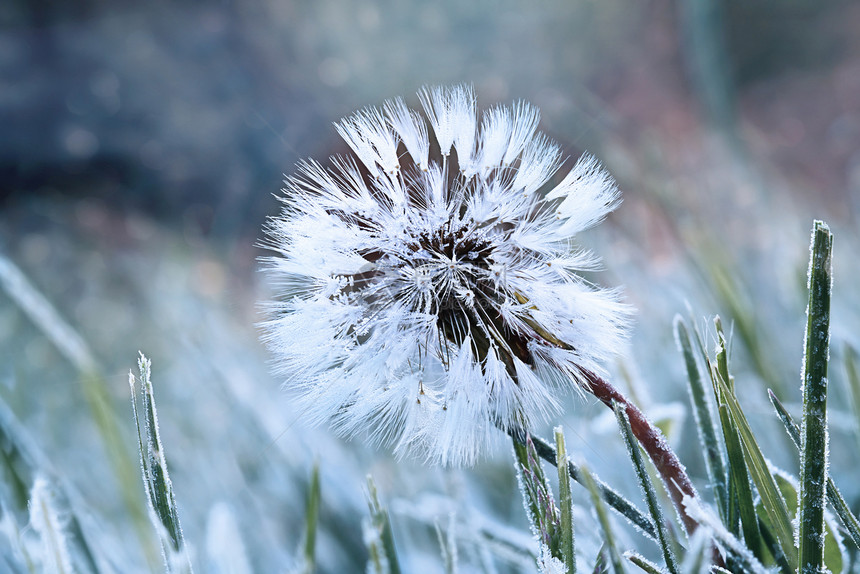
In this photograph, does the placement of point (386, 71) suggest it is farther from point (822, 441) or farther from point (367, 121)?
point (822, 441)

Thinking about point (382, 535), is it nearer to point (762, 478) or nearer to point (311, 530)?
point (311, 530)

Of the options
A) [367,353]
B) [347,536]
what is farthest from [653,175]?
[367,353]

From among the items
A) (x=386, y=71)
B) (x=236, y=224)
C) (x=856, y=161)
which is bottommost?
(x=856, y=161)

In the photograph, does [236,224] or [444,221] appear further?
[236,224]

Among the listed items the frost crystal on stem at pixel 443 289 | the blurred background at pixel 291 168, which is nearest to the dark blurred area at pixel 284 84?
the blurred background at pixel 291 168

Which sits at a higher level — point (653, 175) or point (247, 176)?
point (247, 176)

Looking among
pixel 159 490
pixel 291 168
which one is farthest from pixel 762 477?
pixel 291 168

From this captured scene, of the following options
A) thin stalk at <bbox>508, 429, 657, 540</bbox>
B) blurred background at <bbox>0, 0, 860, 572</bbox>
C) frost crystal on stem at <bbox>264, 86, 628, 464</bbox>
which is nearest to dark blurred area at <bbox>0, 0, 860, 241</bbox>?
blurred background at <bbox>0, 0, 860, 572</bbox>
